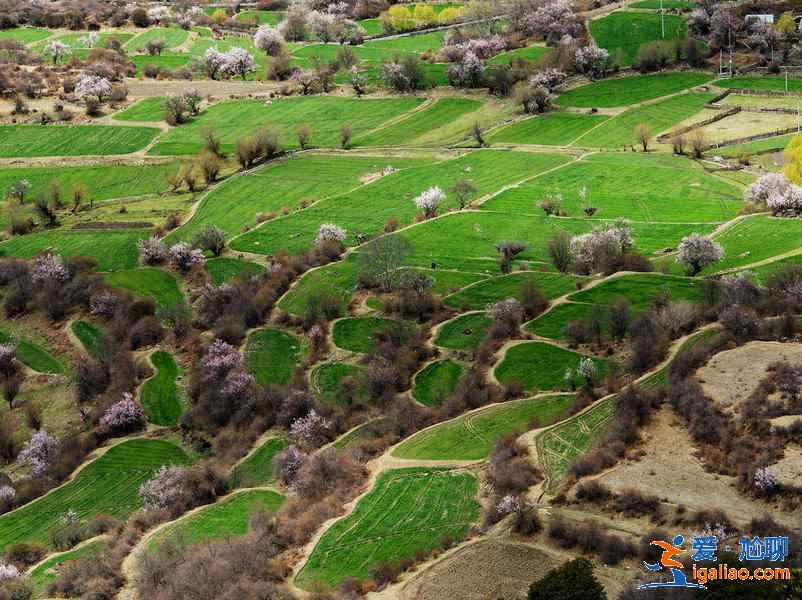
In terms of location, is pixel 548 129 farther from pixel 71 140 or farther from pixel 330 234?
pixel 71 140

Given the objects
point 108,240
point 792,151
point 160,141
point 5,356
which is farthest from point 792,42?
point 5,356

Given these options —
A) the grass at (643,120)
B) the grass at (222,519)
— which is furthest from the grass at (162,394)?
the grass at (643,120)

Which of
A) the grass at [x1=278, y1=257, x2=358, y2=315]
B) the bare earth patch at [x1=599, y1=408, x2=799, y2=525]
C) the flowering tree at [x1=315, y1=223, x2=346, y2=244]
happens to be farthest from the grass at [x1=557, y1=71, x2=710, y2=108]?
the bare earth patch at [x1=599, y1=408, x2=799, y2=525]

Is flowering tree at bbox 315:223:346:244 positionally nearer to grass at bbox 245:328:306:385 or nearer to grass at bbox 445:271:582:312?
grass at bbox 245:328:306:385

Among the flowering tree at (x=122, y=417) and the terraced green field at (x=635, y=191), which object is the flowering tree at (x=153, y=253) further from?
the terraced green field at (x=635, y=191)

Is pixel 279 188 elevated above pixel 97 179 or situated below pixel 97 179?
below

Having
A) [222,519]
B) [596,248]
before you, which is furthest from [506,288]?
[222,519]

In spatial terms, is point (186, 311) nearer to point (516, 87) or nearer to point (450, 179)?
point (450, 179)
